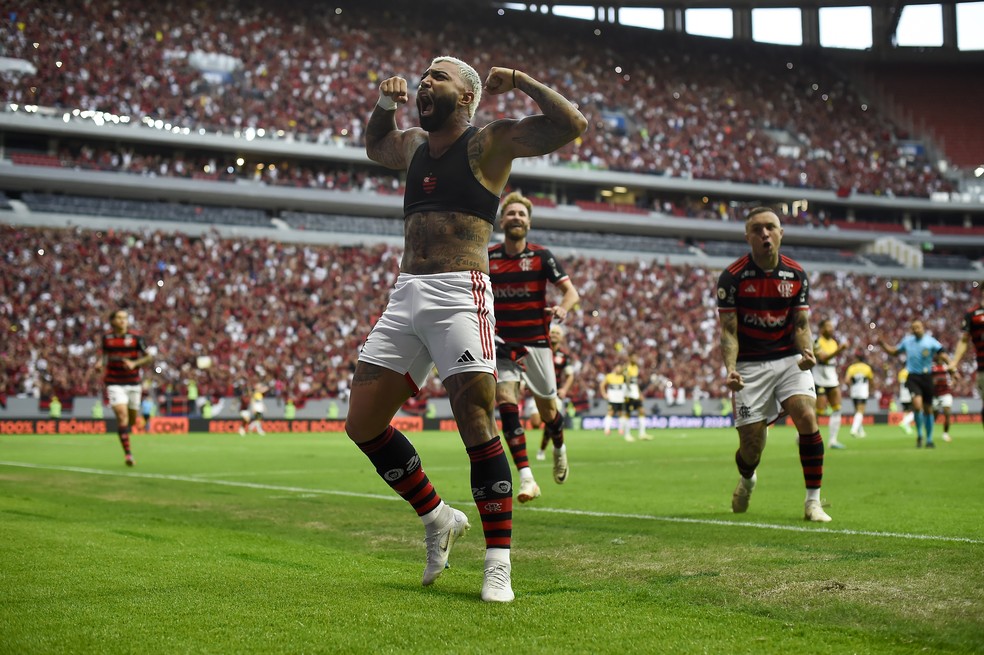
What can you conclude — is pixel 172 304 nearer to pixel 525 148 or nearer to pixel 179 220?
pixel 179 220

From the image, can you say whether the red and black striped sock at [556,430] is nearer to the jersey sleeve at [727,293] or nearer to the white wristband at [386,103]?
the jersey sleeve at [727,293]

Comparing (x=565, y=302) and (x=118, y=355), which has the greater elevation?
(x=565, y=302)

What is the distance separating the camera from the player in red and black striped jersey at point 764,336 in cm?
895

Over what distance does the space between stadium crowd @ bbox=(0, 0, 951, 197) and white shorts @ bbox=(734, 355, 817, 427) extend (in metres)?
41.0

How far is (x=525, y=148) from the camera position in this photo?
5.58 metres

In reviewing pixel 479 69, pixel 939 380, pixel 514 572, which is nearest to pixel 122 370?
A: pixel 514 572

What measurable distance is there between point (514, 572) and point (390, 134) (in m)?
2.80

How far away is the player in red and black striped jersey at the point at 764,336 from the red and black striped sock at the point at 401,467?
12.7 feet

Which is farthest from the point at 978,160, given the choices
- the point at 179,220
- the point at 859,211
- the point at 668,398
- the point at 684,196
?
the point at 179,220

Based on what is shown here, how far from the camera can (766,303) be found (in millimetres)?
→ 9062

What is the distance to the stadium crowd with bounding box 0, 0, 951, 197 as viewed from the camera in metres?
45.1

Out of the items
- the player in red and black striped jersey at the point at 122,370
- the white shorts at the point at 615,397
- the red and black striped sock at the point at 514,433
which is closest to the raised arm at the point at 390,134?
the red and black striped sock at the point at 514,433

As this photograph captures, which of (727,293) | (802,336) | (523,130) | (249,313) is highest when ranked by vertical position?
(523,130)

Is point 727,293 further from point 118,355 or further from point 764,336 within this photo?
point 118,355
